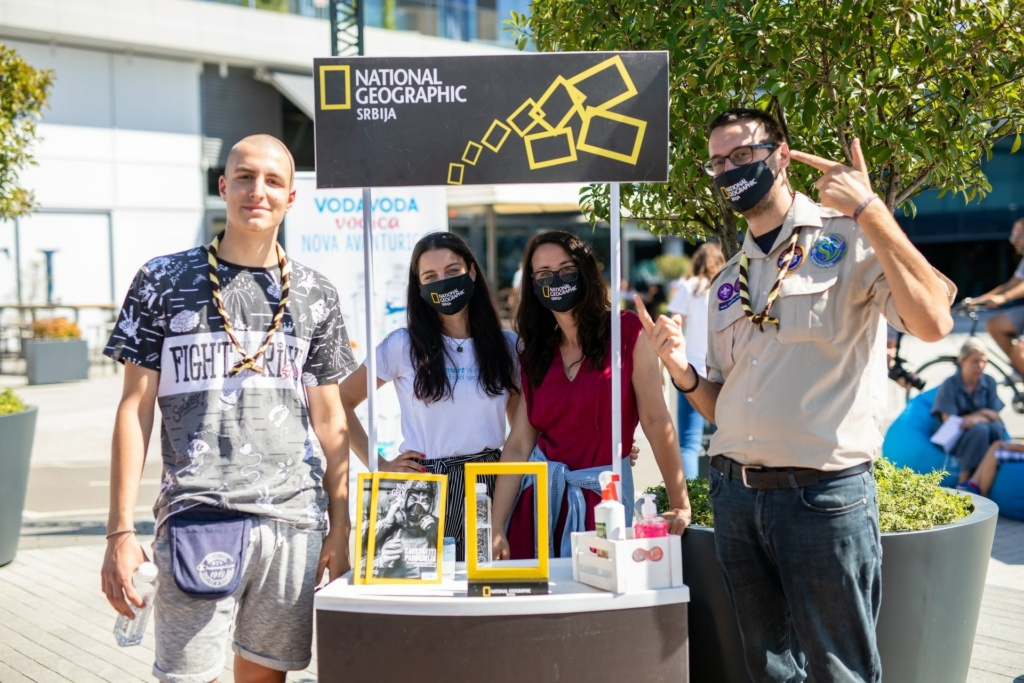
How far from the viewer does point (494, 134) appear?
10.7ft

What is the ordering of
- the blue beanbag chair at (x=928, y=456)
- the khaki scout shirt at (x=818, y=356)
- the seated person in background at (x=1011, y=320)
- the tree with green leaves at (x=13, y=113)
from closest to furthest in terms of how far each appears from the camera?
the khaki scout shirt at (x=818, y=356) < the tree with green leaves at (x=13, y=113) < the blue beanbag chair at (x=928, y=456) < the seated person in background at (x=1011, y=320)

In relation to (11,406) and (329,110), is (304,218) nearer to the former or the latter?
(11,406)

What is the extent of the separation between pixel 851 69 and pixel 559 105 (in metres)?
1.26

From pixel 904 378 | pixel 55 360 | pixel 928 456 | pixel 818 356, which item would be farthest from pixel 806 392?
pixel 55 360

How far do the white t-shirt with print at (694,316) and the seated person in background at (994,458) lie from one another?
89.2 inches

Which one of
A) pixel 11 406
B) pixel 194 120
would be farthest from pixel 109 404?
pixel 194 120

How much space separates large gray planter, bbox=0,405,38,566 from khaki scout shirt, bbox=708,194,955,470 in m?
5.00

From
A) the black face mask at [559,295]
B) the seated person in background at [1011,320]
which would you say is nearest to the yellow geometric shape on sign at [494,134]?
the black face mask at [559,295]

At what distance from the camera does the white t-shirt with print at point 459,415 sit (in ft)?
12.3

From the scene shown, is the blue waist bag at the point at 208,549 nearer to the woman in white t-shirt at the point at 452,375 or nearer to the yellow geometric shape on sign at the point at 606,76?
the woman in white t-shirt at the point at 452,375

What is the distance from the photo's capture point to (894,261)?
2.60 m

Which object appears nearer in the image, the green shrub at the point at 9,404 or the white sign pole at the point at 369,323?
the white sign pole at the point at 369,323

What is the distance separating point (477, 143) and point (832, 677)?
189 centimetres

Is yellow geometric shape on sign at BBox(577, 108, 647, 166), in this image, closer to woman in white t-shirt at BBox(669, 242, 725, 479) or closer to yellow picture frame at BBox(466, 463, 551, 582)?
yellow picture frame at BBox(466, 463, 551, 582)
